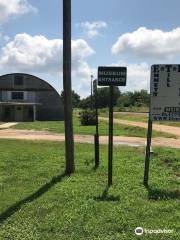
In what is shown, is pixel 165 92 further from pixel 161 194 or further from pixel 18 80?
pixel 18 80

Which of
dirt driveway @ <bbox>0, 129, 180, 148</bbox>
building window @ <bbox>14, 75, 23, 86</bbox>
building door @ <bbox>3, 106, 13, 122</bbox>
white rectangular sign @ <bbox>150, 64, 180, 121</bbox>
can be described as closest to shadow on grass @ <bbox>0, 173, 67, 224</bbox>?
white rectangular sign @ <bbox>150, 64, 180, 121</bbox>

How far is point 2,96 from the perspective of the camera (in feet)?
199

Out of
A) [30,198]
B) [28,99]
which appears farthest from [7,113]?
[30,198]

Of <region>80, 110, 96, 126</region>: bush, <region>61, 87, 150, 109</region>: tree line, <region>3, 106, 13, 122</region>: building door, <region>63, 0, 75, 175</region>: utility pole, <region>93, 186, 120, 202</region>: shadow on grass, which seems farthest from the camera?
<region>61, 87, 150, 109</region>: tree line

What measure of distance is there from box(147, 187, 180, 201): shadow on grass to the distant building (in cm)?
5122

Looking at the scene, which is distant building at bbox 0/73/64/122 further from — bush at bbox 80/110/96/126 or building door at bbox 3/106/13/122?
bush at bbox 80/110/96/126

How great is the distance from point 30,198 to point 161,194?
2.36 metres

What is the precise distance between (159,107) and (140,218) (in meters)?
3.59

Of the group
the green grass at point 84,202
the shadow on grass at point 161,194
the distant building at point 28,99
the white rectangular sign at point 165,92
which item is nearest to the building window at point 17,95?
the distant building at point 28,99

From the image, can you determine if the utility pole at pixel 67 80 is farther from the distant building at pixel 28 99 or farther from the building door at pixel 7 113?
the building door at pixel 7 113

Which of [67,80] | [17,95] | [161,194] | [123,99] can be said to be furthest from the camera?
[123,99]

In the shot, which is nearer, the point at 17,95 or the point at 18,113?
the point at 18,113

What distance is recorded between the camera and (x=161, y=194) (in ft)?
27.8

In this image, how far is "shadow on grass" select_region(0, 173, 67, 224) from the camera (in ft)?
23.1
